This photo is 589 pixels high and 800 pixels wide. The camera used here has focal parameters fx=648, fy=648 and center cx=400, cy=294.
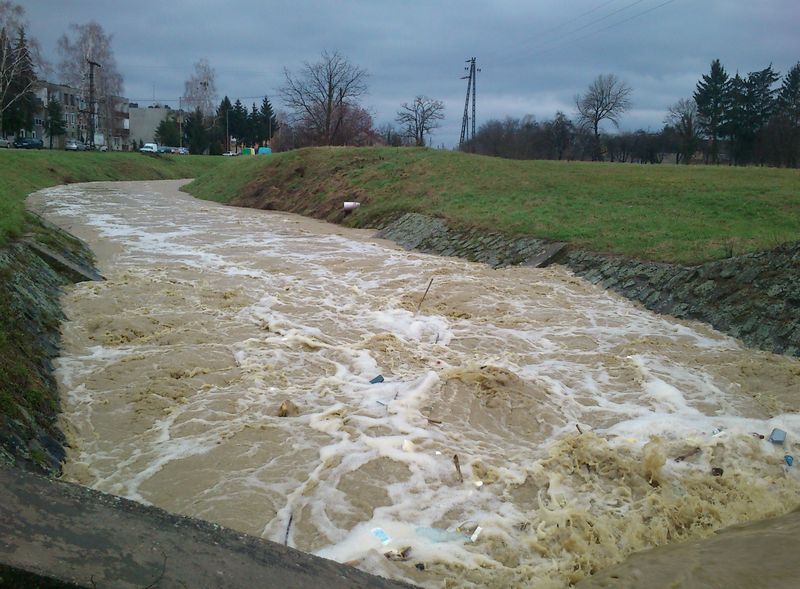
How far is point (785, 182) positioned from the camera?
866 inches

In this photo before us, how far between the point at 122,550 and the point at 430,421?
171 inches

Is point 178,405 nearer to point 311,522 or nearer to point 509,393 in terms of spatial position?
point 311,522

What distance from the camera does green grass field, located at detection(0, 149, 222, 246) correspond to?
36.0 meters

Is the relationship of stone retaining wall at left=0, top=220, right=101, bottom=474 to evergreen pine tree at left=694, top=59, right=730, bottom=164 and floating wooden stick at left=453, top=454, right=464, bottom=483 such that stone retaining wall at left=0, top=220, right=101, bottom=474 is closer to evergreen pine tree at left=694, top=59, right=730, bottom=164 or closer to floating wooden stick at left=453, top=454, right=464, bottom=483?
floating wooden stick at left=453, top=454, right=464, bottom=483

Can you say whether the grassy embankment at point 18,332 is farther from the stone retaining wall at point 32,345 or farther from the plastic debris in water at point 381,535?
the plastic debris in water at point 381,535

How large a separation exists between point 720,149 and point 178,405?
58588 millimetres

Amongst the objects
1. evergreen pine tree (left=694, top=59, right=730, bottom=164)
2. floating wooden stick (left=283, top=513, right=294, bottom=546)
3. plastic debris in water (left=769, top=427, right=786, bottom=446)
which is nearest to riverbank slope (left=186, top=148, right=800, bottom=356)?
plastic debris in water (left=769, top=427, right=786, bottom=446)

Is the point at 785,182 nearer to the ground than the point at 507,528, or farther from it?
farther from it

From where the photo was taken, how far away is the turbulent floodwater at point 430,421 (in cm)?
515

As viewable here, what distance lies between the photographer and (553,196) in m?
22.8

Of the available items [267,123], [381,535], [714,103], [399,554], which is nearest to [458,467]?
[381,535]

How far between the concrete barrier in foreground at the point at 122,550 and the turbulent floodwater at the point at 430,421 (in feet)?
4.54

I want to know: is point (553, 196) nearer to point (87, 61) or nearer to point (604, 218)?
point (604, 218)

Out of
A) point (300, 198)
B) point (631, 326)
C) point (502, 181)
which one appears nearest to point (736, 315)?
point (631, 326)
